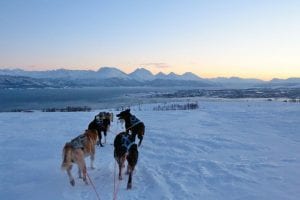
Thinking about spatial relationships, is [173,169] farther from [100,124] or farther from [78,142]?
[100,124]

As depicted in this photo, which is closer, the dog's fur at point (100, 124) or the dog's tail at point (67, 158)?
the dog's tail at point (67, 158)

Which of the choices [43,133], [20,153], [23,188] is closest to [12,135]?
[43,133]

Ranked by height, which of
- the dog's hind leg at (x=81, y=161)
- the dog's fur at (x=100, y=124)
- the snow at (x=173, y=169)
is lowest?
the snow at (x=173, y=169)

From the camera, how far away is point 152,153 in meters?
12.2

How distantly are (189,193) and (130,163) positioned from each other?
A: 1467mm

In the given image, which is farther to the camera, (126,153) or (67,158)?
(126,153)

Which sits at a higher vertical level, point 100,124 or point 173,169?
point 100,124

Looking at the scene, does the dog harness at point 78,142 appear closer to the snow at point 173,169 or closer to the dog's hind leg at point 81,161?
the dog's hind leg at point 81,161

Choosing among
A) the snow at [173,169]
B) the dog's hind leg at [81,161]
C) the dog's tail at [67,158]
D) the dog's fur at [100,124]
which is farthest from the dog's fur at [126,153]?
the dog's fur at [100,124]

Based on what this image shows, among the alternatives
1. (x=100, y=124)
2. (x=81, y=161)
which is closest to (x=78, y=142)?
(x=81, y=161)

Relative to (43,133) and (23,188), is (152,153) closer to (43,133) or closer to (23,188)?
(23,188)

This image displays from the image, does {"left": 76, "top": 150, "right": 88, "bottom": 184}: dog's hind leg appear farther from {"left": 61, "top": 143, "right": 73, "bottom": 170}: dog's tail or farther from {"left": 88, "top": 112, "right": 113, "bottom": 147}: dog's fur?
{"left": 88, "top": 112, "right": 113, "bottom": 147}: dog's fur

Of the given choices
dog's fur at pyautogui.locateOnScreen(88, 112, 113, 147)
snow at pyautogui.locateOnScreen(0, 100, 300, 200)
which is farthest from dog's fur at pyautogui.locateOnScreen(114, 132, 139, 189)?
dog's fur at pyautogui.locateOnScreen(88, 112, 113, 147)

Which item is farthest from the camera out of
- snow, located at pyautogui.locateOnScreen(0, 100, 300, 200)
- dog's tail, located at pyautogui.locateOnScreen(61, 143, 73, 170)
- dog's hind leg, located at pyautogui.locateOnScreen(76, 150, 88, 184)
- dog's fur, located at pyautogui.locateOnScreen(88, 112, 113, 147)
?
dog's fur, located at pyautogui.locateOnScreen(88, 112, 113, 147)
